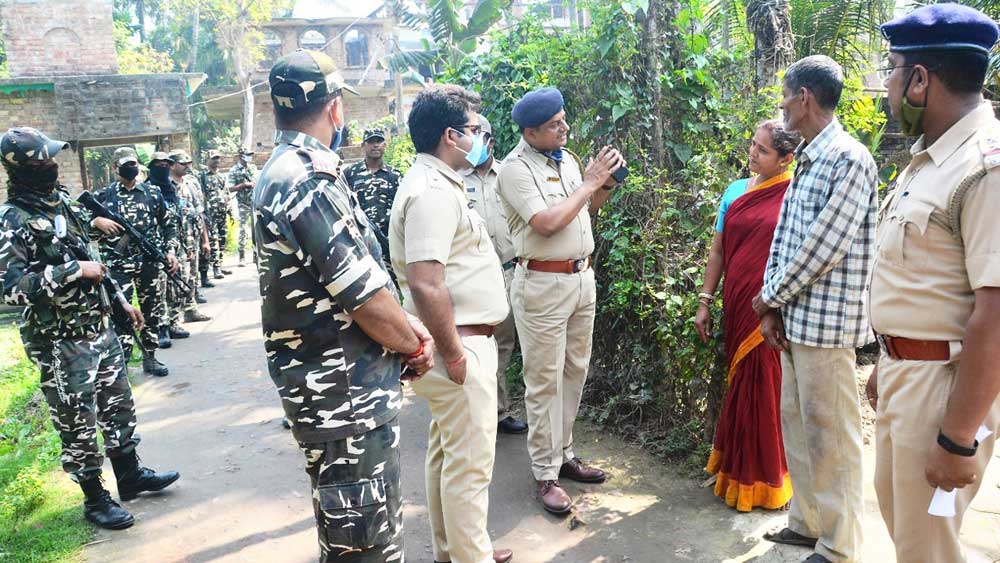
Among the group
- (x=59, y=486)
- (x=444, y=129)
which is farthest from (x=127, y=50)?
(x=444, y=129)

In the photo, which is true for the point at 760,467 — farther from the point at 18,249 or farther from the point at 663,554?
the point at 18,249

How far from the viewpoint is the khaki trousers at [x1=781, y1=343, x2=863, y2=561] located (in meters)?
2.88

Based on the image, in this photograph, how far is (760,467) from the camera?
354 centimetres

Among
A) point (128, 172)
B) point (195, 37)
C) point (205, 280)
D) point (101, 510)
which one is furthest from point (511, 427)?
point (195, 37)

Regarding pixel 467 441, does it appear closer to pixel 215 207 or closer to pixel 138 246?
pixel 138 246

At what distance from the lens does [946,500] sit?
1949 mm

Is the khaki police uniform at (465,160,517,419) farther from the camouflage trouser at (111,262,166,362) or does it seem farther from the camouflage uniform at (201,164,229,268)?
the camouflage uniform at (201,164,229,268)

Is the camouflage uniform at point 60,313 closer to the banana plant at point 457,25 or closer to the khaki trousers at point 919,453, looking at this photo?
the khaki trousers at point 919,453

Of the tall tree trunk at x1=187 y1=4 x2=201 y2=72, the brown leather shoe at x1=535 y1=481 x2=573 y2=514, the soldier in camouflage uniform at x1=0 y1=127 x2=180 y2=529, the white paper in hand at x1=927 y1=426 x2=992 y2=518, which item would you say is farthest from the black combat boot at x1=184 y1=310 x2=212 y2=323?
the tall tree trunk at x1=187 y1=4 x2=201 y2=72

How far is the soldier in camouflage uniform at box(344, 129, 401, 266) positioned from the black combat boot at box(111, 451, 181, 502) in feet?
11.0

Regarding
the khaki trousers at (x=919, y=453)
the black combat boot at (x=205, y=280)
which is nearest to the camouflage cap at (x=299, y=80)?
the khaki trousers at (x=919, y=453)

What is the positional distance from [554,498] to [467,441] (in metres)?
1.08

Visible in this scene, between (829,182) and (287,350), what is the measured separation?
2.14 metres

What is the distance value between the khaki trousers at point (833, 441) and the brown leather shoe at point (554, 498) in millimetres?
1202
